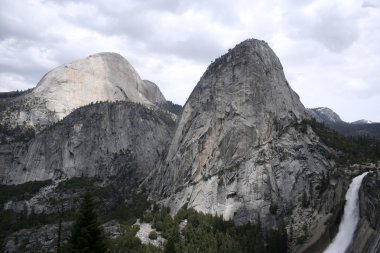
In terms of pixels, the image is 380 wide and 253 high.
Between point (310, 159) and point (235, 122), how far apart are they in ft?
86.1

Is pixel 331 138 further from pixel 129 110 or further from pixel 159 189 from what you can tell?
pixel 129 110

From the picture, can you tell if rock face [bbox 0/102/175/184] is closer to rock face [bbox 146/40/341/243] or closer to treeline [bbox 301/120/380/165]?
rock face [bbox 146/40/341/243]

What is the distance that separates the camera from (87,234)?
1777 inches

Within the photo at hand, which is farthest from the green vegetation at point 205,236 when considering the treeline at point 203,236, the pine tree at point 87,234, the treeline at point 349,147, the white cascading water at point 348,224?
the pine tree at point 87,234

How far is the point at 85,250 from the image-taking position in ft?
146

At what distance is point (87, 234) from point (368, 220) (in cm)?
5712

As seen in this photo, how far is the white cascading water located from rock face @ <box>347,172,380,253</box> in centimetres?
118

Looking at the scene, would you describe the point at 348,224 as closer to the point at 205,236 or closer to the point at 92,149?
the point at 205,236

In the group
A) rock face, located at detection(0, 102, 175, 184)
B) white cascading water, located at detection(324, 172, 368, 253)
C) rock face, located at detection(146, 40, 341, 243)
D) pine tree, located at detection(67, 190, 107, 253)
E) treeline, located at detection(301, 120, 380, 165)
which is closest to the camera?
pine tree, located at detection(67, 190, 107, 253)

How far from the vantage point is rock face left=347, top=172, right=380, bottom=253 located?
78688mm

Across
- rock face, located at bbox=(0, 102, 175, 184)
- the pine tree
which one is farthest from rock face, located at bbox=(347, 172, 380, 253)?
rock face, located at bbox=(0, 102, 175, 184)

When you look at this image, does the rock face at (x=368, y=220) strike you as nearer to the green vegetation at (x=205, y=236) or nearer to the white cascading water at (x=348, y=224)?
the white cascading water at (x=348, y=224)

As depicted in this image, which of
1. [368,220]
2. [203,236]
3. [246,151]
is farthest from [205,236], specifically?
[246,151]

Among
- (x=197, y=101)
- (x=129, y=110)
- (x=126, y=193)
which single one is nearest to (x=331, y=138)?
(x=197, y=101)
